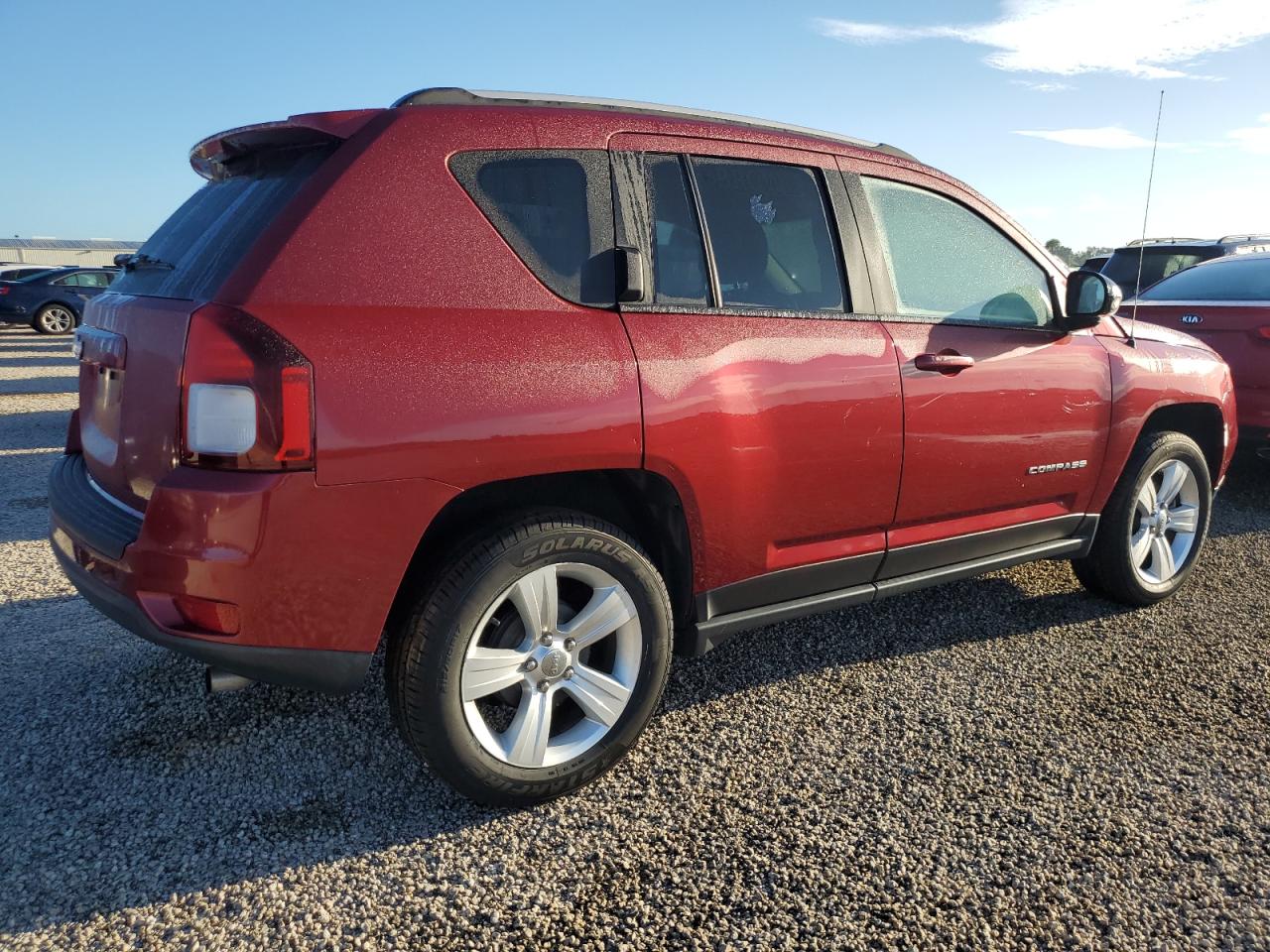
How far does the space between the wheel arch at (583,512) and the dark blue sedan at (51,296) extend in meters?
20.2

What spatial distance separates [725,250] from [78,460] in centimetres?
208

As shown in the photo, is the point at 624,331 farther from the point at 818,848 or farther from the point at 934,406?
the point at 818,848

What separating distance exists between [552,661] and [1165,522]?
10.1ft

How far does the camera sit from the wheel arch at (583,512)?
93.7 inches

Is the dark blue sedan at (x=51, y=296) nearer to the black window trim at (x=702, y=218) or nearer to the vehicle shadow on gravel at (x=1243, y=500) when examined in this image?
the black window trim at (x=702, y=218)

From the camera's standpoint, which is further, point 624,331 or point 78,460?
point 78,460

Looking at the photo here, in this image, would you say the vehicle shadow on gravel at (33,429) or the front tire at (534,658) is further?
the vehicle shadow on gravel at (33,429)

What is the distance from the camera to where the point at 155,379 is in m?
2.16

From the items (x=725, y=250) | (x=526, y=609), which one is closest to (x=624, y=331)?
(x=725, y=250)

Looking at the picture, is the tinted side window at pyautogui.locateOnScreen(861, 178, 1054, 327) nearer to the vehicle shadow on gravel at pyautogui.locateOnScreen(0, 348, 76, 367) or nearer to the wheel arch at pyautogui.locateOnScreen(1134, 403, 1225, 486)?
the wheel arch at pyautogui.locateOnScreen(1134, 403, 1225, 486)

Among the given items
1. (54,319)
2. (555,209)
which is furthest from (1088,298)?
(54,319)

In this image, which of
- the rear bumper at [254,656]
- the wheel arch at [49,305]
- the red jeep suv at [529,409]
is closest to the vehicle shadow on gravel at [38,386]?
the wheel arch at [49,305]

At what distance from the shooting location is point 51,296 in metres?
20.0

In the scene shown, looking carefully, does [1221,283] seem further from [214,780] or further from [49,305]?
[49,305]
